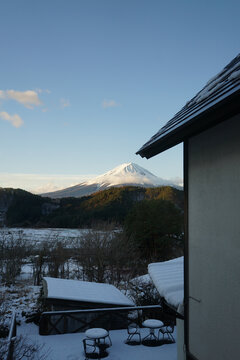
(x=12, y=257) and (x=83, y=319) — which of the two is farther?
(x=12, y=257)

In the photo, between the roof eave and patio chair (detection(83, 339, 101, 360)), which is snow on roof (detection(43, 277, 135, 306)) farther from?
the roof eave

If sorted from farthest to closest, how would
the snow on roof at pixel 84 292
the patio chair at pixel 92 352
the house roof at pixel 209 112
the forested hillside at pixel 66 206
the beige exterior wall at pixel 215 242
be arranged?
the forested hillside at pixel 66 206, the snow on roof at pixel 84 292, the patio chair at pixel 92 352, the beige exterior wall at pixel 215 242, the house roof at pixel 209 112

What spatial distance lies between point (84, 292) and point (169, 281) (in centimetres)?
1097

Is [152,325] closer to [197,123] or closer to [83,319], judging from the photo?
[83,319]

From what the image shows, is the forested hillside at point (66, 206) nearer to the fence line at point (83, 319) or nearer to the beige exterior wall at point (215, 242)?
the fence line at point (83, 319)

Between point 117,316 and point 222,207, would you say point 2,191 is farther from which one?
point 222,207

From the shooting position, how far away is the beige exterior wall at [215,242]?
10.2 ft

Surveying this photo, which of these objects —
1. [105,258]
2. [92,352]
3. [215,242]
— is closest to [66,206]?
[105,258]

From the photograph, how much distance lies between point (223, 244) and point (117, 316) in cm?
1210

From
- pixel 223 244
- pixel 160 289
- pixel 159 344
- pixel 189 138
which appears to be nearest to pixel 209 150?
pixel 189 138

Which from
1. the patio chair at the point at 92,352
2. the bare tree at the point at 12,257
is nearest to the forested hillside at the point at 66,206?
the bare tree at the point at 12,257

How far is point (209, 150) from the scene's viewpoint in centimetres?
358

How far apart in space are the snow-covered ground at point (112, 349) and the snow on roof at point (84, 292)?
1.58 m

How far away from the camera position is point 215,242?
346 centimetres
